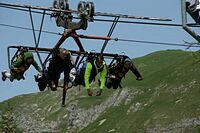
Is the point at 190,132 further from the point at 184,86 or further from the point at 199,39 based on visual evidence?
the point at 199,39

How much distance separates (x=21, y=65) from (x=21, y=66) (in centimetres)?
4

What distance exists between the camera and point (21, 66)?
71.9 feet

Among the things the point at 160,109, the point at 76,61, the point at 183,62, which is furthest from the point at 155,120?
the point at 76,61

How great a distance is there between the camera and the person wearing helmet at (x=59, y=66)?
20.4m

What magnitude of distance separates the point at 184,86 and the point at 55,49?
449 ft

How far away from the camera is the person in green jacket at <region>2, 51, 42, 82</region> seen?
21.2 metres

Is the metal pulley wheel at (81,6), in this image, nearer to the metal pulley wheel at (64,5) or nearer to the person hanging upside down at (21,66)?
the metal pulley wheel at (64,5)

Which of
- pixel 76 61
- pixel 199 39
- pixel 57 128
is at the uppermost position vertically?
pixel 199 39

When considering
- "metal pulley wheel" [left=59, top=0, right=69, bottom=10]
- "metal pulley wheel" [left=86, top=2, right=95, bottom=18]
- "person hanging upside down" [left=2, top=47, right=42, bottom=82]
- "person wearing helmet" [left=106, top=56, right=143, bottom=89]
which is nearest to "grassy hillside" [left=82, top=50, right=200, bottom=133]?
"person wearing helmet" [left=106, top=56, right=143, bottom=89]

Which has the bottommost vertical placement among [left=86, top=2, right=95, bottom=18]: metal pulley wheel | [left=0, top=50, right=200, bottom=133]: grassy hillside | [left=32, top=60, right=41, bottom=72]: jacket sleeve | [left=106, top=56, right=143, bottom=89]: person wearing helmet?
[left=0, top=50, right=200, bottom=133]: grassy hillside

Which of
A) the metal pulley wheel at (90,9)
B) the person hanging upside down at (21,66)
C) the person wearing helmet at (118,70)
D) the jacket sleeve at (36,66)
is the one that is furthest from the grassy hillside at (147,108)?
the metal pulley wheel at (90,9)

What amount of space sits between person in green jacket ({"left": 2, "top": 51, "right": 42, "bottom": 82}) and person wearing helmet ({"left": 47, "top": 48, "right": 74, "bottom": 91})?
517mm

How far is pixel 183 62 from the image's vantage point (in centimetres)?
17475

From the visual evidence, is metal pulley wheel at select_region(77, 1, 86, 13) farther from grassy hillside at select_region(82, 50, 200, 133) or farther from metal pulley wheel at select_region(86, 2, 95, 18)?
grassy hillside at select_region(82, 50, 200, 133)
